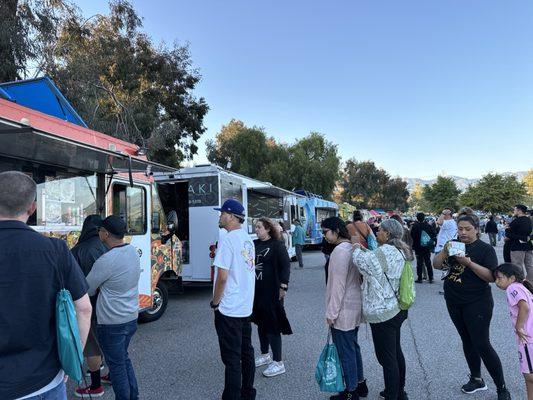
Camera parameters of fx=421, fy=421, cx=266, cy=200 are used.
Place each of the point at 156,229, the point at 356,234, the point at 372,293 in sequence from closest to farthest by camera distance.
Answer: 1. the point at 372,293
2. the point at 356,234
3. the point at 156,229

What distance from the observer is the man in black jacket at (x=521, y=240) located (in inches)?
341

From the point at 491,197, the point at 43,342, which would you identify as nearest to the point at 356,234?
the point at 43,342

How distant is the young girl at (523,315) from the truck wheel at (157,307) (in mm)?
5805

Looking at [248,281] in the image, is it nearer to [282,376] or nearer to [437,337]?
[282,376]

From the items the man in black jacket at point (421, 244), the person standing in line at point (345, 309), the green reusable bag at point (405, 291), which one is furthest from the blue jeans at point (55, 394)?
the man in black jacket at point (421, 244)

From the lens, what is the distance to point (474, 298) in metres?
3.97

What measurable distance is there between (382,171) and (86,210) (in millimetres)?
63382

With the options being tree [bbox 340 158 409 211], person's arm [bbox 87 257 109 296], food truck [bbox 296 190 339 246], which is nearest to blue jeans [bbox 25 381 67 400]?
person's arm [bbox 87 257 109 296]

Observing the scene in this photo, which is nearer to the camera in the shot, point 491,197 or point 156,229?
point 156,229

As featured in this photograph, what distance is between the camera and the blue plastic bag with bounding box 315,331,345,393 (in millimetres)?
3752

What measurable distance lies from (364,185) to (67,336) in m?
62.4

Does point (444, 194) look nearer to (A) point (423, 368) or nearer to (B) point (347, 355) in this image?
(A) point (423, 368)

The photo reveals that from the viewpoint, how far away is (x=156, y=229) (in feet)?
24.9

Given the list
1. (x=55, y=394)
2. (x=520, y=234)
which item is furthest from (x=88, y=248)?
(x=520, y=234)
